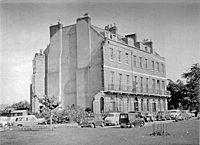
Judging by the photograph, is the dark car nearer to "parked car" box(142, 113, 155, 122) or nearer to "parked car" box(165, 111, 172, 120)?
"parked car" box(142, 113, 155, 122)

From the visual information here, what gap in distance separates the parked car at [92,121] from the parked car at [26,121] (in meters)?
2.30

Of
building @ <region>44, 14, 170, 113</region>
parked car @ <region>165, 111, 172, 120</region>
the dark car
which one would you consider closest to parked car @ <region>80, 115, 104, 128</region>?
building @ <region>44, 14, 170, 113</region>

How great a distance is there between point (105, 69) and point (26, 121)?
22.3 feet

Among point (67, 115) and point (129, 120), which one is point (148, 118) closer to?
point (129, 120)

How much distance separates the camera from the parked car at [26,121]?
54.9ft

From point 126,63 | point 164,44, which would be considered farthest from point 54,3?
point 126,63

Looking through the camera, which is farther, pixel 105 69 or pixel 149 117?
pixel 105 69

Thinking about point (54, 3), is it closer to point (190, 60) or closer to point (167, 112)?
point (190, 60)

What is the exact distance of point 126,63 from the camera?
23500 millimetres

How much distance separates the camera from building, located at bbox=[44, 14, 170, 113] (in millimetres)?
18312

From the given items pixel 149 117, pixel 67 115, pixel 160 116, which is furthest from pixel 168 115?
pixel 67 115

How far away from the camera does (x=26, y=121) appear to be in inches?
662

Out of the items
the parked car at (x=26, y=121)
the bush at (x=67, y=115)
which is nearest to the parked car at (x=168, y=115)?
the bush at (x=67, y=115)

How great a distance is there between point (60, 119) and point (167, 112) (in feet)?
27.6
